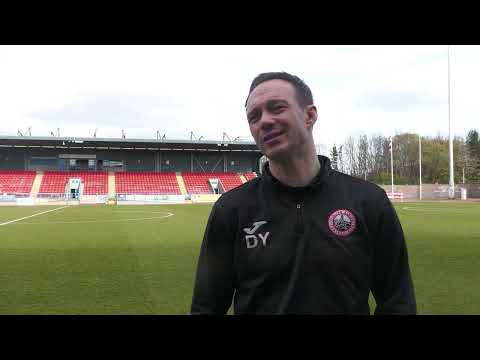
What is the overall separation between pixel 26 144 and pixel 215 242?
38.8 metres

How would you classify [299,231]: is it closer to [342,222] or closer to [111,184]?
[342,222]

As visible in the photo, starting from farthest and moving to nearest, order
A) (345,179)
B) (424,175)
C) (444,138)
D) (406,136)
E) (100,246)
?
(444,138) → (424,175) → (406,136) → (100,246) → (345,179)

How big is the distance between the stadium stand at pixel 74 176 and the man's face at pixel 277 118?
114ft

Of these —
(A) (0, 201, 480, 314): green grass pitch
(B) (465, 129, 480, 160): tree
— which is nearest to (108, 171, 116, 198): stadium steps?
(A) (0, 201, 480, 314): green grass pitch

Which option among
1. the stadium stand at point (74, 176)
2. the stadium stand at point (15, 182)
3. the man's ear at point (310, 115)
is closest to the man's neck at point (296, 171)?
the man's ear at point (310, 115)

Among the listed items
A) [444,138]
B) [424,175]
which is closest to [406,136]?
[424,175]

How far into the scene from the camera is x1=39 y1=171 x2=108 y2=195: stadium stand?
34.3 m

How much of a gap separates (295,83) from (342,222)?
0.53m

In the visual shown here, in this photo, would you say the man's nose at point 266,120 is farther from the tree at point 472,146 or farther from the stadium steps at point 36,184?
the tree at point 472,146

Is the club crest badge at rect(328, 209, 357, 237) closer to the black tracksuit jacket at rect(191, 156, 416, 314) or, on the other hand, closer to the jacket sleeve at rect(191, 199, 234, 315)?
the black tracksuit jacket at rect(191, 156, 416, 314)

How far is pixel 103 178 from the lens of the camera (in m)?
35.3

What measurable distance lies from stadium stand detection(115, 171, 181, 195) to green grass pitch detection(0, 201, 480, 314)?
71.2 ft

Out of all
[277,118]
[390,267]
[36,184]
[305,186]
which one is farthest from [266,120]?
[36,184]
